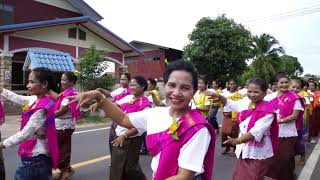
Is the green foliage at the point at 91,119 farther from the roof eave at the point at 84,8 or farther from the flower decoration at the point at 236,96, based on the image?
the roof eave at the point at 84,8

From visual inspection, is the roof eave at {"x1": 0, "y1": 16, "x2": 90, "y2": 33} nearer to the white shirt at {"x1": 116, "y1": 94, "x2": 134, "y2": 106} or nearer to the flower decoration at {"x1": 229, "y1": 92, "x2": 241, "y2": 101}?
the flower decoration at {"x1": 229, "y1": 92, "x2": 241, "y2": 101}

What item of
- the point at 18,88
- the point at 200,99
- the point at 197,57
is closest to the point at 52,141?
the point at 200,99

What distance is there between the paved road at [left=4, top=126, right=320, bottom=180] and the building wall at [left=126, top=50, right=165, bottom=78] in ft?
76.1

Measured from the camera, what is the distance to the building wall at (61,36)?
17938mm

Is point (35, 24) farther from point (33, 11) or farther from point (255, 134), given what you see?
point (255, 134)

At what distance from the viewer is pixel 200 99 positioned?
29.3ft

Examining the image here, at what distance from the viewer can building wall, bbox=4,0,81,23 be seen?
2014 centimetres

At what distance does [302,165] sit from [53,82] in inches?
221

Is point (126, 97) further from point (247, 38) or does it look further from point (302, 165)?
point (247, 38)

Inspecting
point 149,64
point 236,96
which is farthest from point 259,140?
point 149,64

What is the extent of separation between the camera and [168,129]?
247cm

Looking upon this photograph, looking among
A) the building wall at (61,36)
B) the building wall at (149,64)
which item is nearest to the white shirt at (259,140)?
the building wall at (61,36)

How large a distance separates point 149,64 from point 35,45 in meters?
17.0

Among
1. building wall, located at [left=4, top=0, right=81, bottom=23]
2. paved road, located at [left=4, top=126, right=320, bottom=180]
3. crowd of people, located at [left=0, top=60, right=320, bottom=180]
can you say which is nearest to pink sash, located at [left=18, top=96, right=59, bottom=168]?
crowd of people, located at [left=0, top=60, right=320, bottom=180]
